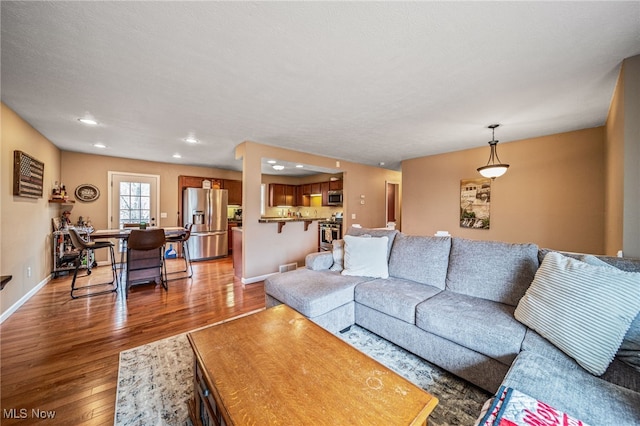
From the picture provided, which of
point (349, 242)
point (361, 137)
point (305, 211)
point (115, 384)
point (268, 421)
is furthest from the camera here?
point (305, 211)

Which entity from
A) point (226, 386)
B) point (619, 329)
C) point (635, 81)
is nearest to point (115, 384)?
point (226, 386)

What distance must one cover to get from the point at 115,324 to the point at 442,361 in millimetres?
3197

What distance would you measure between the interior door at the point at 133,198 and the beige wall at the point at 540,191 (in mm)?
6407

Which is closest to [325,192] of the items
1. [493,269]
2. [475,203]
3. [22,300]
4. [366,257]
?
[475,203]

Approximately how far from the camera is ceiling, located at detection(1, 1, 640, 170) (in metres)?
1.41

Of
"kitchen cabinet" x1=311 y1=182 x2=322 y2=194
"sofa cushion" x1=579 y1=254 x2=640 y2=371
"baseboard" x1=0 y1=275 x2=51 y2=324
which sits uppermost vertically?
"kitchen cabinet" x1=311 y1=182 x2=322 y2=194

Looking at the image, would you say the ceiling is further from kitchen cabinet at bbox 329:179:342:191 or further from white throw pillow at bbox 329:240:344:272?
kitchen cabinet at bbox 329:179:342:191

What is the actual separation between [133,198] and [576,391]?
23.3 feet

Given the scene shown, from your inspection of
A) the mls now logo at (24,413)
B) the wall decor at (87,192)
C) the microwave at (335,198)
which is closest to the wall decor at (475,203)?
the microwave at (335,198)

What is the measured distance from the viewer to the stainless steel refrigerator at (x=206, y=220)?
584 cm

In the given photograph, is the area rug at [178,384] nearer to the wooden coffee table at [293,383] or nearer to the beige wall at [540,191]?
the wooden coffee table at [293,383]

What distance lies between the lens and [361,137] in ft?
12.6

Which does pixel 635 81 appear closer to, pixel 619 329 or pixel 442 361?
pixel 619 329

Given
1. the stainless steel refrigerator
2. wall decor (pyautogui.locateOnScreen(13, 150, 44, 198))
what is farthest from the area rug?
the stainless steel refrigerator
